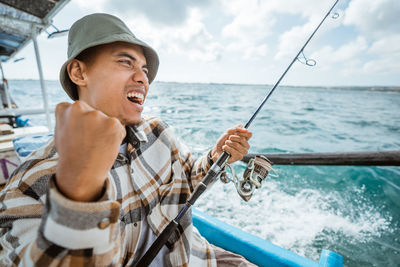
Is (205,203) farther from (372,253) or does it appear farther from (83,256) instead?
(83,256)

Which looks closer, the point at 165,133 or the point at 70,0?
the point at 165,133

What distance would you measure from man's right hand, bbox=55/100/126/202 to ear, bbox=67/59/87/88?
0.90 metres

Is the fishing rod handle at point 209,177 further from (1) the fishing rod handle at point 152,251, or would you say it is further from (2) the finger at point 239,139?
(1) the fishing rod handle at point 152,251

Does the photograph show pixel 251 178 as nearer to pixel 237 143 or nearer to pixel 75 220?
pixel 237 143

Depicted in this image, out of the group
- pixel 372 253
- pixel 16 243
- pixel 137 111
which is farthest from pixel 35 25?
pixel 372 253

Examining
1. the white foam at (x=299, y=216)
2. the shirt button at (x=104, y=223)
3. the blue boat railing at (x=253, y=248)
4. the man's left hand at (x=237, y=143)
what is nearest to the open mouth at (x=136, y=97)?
the man's left hand at (x=237, y=143)

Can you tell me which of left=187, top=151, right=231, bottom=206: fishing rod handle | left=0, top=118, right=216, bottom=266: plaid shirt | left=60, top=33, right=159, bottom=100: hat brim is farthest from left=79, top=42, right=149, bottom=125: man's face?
left=187, top=151, right=231, bottom=206: fishing rod handle

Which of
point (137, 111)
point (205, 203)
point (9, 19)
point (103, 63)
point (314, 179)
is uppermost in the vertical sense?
point (9, 19)

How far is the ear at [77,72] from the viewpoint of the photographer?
4.25ft

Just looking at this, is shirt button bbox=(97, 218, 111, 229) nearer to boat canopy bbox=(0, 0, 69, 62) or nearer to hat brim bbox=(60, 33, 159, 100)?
hat brim bbox=(60, 33, 159, 100)

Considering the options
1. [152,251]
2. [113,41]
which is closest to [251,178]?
[152,251]

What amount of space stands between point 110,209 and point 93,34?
45.3 inches

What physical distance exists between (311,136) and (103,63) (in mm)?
11107

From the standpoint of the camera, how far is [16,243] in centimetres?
76
